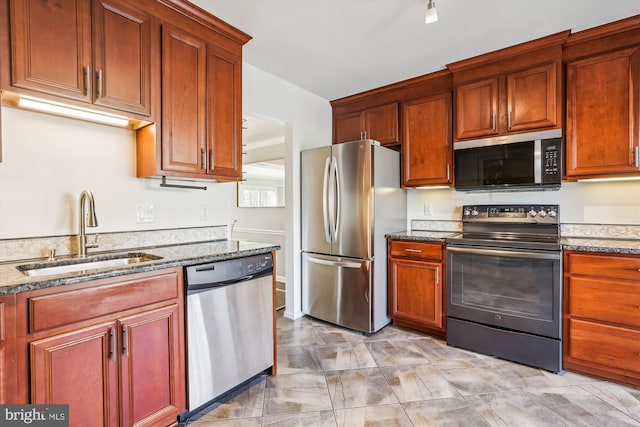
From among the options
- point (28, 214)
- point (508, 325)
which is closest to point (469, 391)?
point (508, 325)

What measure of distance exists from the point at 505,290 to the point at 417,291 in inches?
28.6

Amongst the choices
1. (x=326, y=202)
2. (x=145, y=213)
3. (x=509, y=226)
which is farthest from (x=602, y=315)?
(x=145, y=213)

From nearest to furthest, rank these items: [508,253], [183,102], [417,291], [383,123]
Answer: [183,102]
[508,253]
[417,291]
[383,123]

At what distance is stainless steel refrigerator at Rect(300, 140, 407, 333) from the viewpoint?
2873 mm

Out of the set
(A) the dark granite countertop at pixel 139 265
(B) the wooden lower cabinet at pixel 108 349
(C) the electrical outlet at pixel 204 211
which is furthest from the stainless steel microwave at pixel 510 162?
(B) the wooden lower cabinet at pixel 108 349

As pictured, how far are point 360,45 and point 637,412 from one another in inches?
118

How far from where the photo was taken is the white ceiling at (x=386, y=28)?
2000mm

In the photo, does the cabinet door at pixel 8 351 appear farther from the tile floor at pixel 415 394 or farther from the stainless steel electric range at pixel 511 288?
the stainless steel electric range at pixel 511 288

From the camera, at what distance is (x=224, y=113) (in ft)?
7.27

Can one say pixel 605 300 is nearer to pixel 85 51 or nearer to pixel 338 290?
pixel 338 290

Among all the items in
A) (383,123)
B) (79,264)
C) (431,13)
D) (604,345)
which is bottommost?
(604,345)

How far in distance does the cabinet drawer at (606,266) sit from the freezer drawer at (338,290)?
1.51 meters

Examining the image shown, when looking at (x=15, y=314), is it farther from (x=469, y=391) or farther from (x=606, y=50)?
(x=606, y=50)

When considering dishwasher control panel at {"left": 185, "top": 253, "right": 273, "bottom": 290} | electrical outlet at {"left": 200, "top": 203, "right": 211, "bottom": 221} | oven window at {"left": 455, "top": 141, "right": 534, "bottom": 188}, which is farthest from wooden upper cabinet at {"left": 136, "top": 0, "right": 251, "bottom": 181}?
oven window at {"left": 455, "top": 141, "right": 534, "bottom": 188}
